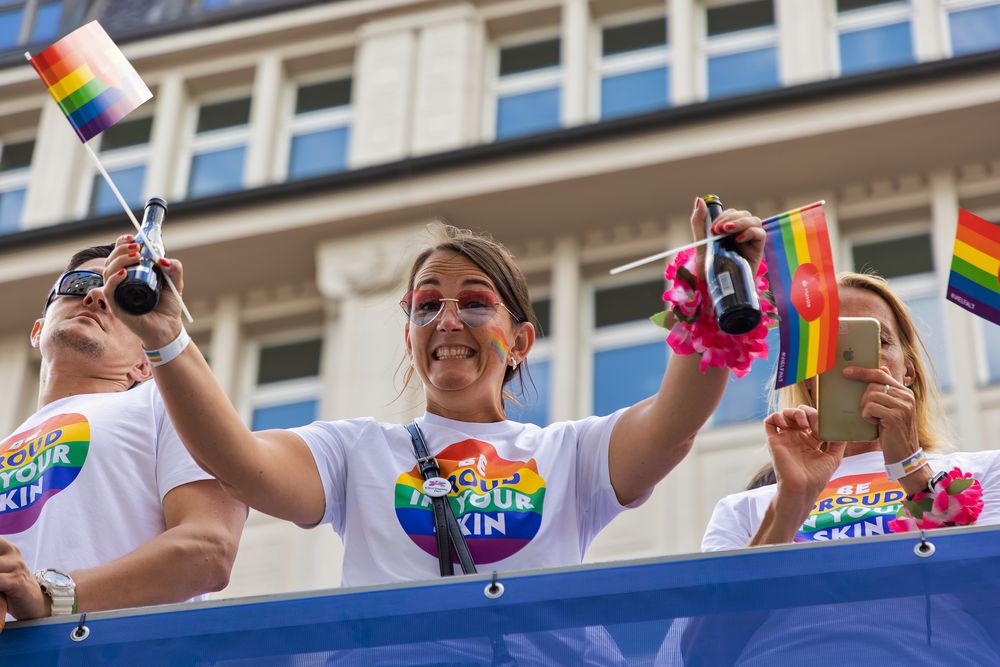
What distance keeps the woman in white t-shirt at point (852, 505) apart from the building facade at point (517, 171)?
7533 mm

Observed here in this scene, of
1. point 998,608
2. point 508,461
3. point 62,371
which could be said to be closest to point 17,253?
point 62,371

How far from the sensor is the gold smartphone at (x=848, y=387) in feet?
12.4

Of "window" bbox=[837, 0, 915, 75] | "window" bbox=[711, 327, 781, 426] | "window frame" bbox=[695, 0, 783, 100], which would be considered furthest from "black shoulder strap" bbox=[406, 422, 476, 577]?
"window frame" bbox=[695, 0, 783, 100]

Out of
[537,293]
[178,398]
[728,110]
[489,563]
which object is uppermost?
[728,110]

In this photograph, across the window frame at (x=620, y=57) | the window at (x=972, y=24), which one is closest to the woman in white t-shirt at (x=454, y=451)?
the window at (x=972, y=24)

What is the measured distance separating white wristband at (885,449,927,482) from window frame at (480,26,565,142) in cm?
1211

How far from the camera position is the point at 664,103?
1539 centimetres

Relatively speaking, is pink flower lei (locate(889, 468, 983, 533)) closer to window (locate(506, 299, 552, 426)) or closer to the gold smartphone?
the gold smartphone

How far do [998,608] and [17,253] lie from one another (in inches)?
535

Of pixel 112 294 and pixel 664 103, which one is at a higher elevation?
pixel 664 103

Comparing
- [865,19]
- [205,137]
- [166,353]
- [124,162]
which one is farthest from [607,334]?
[166,353]

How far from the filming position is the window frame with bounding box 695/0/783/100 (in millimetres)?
15367

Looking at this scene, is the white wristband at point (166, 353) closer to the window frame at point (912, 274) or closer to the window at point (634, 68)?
the window frame at point (912, 274)

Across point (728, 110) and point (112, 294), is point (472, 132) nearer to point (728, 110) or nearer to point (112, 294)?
point (728, 110)
